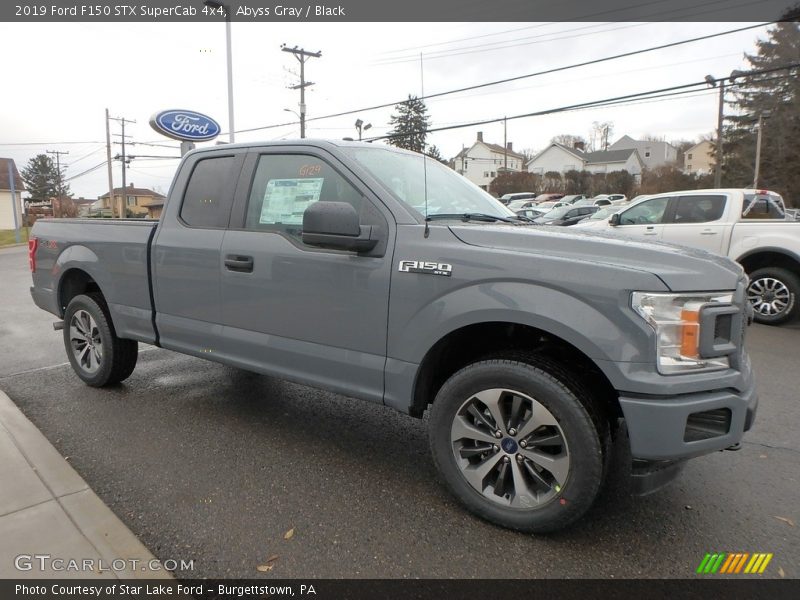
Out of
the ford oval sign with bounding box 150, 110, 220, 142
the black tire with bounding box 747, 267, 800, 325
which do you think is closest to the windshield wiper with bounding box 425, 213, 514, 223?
the black tire with bounding box 747, 267, 800, 325

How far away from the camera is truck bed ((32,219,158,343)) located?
4145mm

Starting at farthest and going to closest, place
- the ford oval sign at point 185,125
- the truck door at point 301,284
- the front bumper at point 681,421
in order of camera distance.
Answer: the ford oval sign at point 185,125, the truck door at point 301,284, the front bumper at point 681,421

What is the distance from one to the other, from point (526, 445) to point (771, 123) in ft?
160

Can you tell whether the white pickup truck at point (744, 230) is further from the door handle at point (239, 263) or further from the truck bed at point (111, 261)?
the truck bed at point (111, 261)

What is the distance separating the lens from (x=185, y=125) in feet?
43.5

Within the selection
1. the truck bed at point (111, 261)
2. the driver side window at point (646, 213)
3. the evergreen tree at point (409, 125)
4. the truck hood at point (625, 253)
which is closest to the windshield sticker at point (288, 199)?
the truck hood at point (625, 253)

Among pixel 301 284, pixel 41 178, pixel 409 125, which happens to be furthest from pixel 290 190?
pixel 41 178

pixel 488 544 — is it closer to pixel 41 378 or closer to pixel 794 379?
pixel 794 379

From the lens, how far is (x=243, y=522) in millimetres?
2711

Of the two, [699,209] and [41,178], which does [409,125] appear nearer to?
[699,209]

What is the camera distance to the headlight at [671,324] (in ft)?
7.32

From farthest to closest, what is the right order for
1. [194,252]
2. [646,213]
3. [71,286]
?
[646,213] < [71,286] < [194,252]

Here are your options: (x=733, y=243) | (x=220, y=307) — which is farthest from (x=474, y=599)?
(x=733, y=243)

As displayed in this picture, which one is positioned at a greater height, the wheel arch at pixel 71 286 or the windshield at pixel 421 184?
the windshield at pixel 421 184
